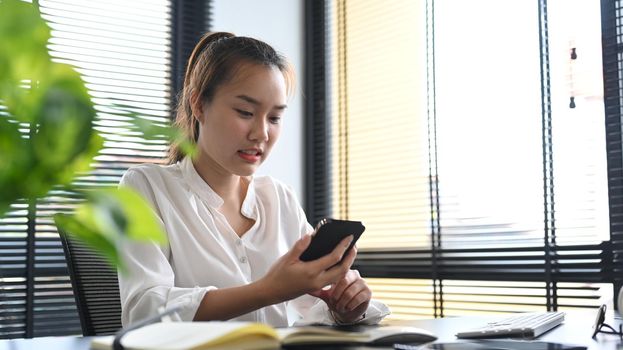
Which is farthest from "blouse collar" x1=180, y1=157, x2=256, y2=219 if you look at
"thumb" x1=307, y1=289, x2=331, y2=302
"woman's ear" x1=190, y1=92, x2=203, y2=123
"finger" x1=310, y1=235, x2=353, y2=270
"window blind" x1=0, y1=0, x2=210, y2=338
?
"window blind" x1=0, y1=0, x2=210, y2=338

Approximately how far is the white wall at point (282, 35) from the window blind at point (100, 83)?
142 millimetres

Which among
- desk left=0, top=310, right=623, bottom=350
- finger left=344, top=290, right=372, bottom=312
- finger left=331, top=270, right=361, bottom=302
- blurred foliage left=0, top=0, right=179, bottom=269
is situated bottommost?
desk left=0, top=310, right=623, bottom=350

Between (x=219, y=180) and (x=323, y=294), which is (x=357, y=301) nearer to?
(x=323, y=294)

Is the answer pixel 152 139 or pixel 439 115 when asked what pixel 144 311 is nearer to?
pixel 152 139

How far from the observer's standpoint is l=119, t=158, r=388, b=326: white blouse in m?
1.67

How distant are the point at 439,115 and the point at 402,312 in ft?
2.90

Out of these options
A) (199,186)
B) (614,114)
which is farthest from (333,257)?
(614,114)

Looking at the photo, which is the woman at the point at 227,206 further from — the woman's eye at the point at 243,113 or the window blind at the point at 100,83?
the window blind at the point at 100,83

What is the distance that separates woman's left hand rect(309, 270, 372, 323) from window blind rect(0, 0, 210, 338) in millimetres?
1095

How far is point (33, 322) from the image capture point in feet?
9.19

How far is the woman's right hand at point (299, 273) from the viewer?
1542 mm

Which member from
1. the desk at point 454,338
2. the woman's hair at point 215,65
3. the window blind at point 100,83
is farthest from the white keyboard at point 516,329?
the window blind at point 100,83

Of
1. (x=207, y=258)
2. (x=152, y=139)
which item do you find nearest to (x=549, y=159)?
(x=207, y=258)

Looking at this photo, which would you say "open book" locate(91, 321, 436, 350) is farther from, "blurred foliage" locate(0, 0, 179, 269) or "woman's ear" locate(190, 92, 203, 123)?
"woman's ear" locate(190, 92, 203, 123)
